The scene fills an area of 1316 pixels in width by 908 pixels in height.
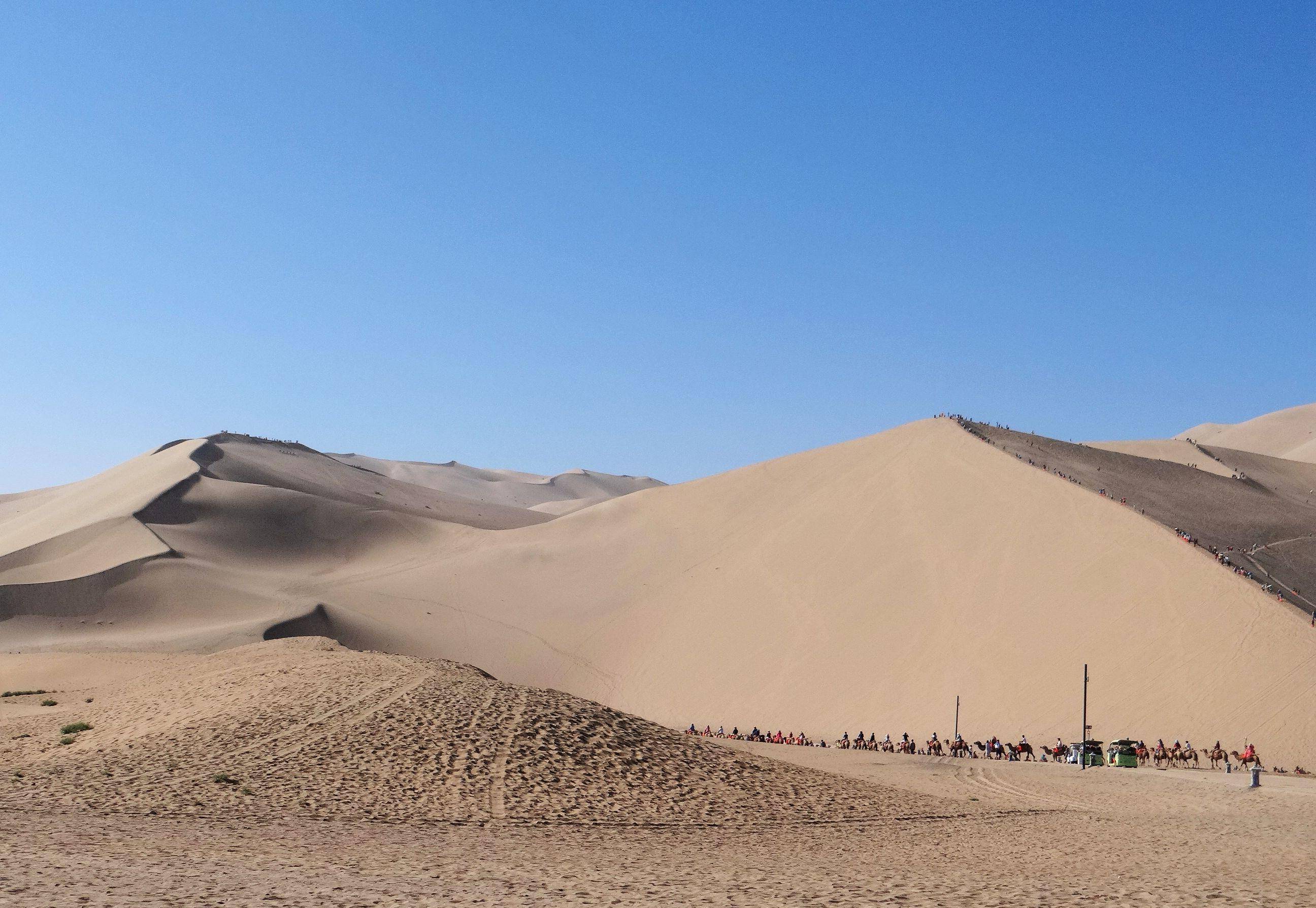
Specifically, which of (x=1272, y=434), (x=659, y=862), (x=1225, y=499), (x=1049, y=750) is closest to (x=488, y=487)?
(x=1272, y=434)

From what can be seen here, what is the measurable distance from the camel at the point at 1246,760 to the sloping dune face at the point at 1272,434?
8846 cm

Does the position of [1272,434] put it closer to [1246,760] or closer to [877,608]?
[877,608]

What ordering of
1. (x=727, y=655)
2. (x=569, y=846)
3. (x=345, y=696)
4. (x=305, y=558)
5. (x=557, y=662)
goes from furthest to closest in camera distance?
(x=305, y=558) → (x=557, y=662) → (x=727, y=655) → (x=345, y=696) → (x=569, y=846)

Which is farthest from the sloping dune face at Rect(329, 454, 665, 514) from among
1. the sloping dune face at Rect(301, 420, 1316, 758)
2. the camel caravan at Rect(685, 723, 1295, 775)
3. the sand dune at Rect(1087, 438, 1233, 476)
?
the camel caravan at Rect(685, 723, 1295, 775)

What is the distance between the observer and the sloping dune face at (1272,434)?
112812 millimetres

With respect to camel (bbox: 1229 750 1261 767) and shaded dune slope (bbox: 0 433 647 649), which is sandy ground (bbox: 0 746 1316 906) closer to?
camel (bbox: 1229 750 1261 767)

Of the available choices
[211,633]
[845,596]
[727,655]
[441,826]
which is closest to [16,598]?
[211,633]

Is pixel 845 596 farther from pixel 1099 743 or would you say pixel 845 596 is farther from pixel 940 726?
pixel 1099 743

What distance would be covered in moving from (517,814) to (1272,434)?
125 m

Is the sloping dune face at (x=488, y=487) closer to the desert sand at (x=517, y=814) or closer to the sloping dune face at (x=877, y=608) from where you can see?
the sloping dune face at (x=877, y=608)

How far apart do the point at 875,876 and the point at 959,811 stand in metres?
6.91

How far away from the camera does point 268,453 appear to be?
98000mm

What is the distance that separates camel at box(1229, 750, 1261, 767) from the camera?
83.4ft

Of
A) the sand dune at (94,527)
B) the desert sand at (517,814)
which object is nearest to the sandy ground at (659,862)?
the desert sand at (517,814)
